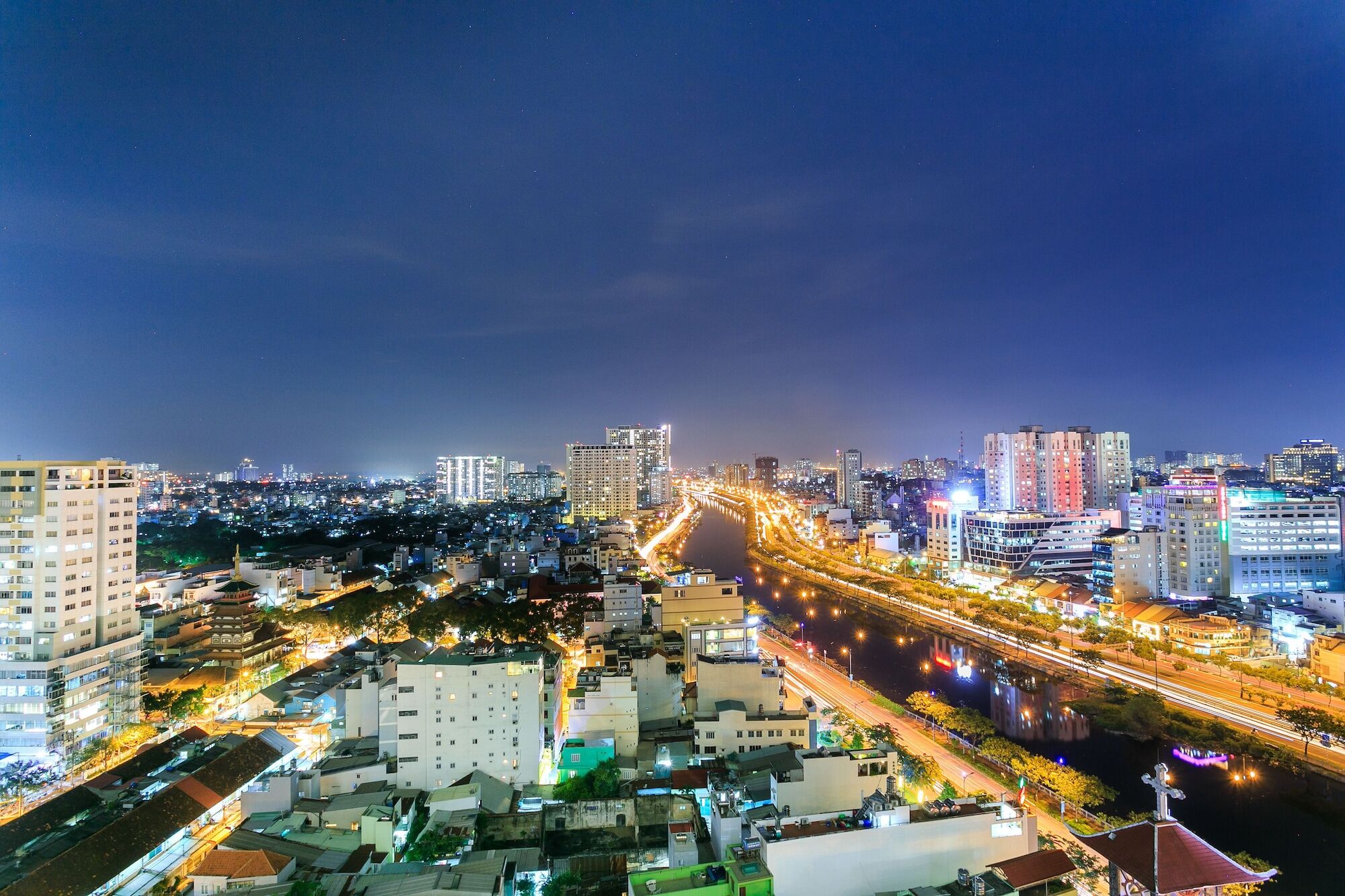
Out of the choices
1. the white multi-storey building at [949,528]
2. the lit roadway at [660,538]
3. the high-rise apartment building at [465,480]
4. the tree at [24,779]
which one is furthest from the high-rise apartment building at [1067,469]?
the high-rise apartment building at [465,480]

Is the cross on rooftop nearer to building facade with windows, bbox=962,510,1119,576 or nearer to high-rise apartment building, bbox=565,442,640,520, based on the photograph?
building facade with windows, bbox=962,510,1119,576

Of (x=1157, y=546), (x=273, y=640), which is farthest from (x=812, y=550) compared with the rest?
(x=273, y=640)

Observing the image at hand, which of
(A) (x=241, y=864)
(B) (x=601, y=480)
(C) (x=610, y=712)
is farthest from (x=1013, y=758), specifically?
(B) (x=601, y=480)

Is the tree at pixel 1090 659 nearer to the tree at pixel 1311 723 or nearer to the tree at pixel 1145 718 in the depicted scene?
the tree at pixel 1145 718

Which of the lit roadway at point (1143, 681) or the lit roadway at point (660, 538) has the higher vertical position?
the lit roadway at point (660, 538)

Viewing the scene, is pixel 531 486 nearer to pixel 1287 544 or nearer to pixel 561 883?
pixel 1287 544

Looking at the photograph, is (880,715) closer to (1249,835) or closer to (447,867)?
(1249,835)

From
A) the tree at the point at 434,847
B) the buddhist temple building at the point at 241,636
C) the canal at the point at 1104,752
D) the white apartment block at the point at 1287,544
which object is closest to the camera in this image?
the tree at the point at 434,847
